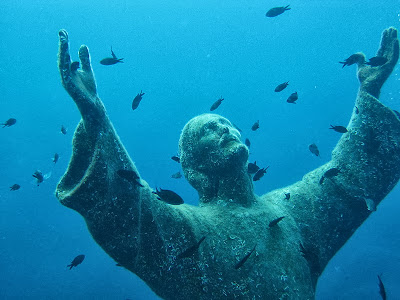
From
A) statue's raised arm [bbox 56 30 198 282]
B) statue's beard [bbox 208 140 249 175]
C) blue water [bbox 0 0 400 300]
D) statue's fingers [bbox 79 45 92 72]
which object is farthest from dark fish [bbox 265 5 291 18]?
blue water [bbox 0 0 400 300]

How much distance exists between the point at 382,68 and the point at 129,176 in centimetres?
489

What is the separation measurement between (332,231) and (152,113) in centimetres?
6400

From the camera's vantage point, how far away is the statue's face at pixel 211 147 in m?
4.17

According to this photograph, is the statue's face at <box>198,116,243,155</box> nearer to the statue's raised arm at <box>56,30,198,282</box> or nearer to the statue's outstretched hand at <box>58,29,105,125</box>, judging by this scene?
the statue's raised arm at <box>56,30,198,282</box>

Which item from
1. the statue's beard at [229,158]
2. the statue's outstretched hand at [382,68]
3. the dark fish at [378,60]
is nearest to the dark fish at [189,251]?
the statue's beard at [229,158]

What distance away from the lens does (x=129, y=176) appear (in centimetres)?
314

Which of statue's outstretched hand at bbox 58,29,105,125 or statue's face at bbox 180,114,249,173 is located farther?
statue's face at bbox 180,114,249,173

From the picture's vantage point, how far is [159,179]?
208 ft

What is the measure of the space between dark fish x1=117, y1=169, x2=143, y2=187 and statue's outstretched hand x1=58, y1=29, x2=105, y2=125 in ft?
2.17

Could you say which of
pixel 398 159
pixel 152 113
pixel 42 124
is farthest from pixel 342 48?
pixel 398 159

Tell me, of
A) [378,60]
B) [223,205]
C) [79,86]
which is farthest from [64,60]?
[378,60]

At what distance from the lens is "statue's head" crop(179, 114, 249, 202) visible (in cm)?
420

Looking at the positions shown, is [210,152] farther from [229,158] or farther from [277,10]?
[277,10]

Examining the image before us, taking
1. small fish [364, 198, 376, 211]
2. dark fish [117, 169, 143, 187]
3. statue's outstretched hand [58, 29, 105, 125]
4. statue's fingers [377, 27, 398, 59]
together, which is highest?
statue's outstretched hand [58, 29, 105, 125]
